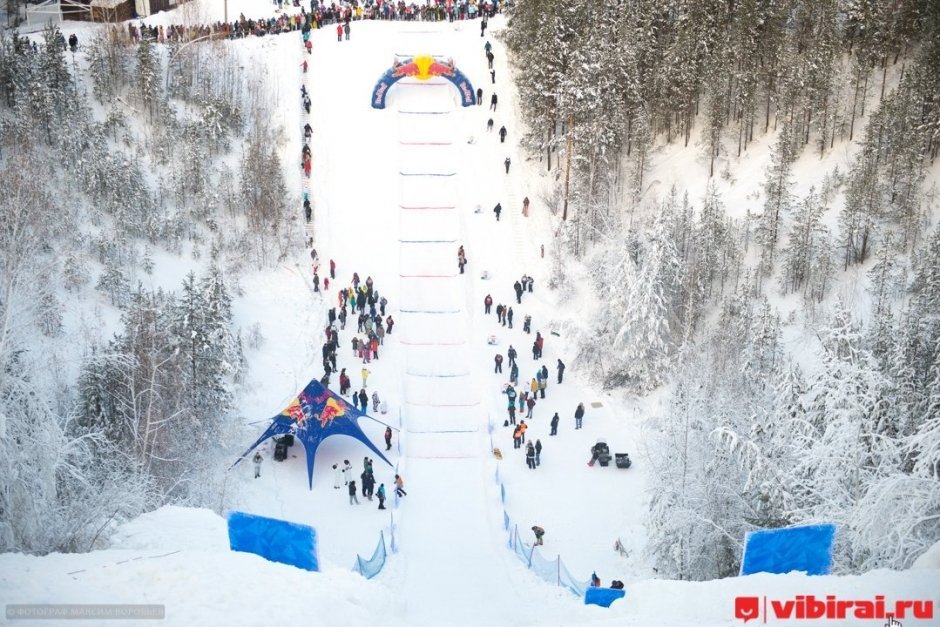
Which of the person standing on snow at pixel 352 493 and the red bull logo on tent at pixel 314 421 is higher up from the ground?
the red bull logo on tent at pixel 314 421

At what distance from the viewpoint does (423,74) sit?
156 ft

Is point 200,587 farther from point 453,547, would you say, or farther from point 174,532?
point 453,547

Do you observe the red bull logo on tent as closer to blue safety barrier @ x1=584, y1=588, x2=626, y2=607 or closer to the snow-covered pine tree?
blue safety barrier @ x1=584, y1=588, x2=626, y2=607

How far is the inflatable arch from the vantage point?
153ft

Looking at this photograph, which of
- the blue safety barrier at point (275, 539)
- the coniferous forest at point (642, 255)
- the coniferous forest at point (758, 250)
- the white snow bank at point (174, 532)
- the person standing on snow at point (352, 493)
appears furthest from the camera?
the person standing on snow at point (352, 493)

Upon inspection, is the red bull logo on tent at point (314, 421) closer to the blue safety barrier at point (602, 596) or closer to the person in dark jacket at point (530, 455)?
the person in dark jacket at point (530, 455)

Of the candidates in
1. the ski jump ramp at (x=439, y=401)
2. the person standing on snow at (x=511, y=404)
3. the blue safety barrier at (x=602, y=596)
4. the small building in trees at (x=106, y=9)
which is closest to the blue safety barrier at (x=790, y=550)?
the blue safety barrier at (x=602, y=596)

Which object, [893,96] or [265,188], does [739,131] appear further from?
[265,188]

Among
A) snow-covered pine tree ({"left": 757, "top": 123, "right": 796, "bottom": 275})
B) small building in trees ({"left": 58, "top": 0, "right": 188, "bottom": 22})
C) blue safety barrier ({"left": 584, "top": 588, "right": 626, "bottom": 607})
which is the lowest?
blue safety barrier ({"left": 584, "top": 588, "right": 626, "bottom": 607})

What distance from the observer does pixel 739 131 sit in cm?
4166

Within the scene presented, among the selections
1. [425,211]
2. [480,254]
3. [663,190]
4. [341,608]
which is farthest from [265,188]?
[341,608]

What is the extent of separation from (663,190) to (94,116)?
2377cm

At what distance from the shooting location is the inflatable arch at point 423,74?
46.8m

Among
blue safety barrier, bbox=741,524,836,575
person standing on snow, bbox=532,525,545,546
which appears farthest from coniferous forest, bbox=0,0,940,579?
blue safety barrier, bbox=741,524,836,575
